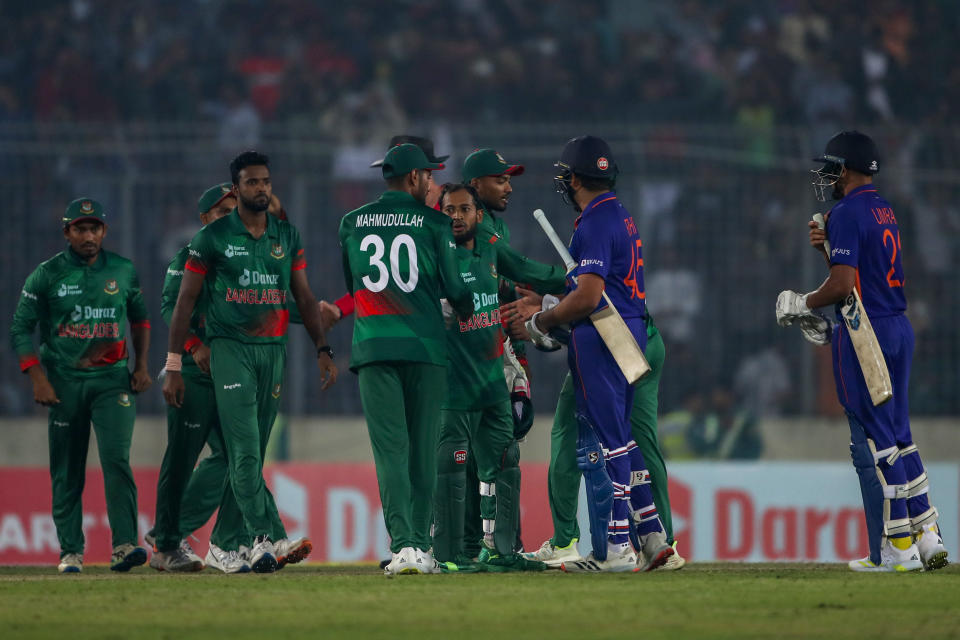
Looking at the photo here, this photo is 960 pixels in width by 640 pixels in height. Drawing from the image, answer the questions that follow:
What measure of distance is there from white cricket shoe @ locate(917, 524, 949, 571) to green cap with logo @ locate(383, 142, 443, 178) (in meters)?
3.10

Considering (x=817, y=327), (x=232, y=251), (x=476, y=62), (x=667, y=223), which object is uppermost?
(x=476, y=62)

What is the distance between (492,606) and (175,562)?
3.07 meters

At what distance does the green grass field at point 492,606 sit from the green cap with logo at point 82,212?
2.21 m

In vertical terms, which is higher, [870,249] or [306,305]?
[870,249]

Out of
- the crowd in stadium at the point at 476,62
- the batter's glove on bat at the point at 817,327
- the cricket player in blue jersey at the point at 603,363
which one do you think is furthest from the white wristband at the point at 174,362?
the crowd in stadium at the point at 476,62

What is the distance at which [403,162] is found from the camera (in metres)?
7.56

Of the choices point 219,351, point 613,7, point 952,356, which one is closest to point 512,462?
point 219,351

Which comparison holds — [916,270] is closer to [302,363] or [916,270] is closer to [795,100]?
[795,100]

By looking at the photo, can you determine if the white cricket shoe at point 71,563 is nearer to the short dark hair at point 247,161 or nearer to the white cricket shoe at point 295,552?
the white cricket shoe at point 295,552

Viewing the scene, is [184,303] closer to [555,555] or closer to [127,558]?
[127,558]

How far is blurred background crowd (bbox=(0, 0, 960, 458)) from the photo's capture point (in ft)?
44.1

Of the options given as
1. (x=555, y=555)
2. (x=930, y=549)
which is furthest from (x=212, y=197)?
(x=930, y=549)

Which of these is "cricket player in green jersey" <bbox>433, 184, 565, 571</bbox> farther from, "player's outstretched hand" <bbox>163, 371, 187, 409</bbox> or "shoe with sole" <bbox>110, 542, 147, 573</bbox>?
"shoe with sole" <bbox>110, 542, 147, 573</bbox>

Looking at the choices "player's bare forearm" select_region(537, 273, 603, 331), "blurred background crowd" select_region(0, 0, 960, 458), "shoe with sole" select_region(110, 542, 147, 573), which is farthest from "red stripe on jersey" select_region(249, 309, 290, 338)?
"blurred background crowd" select_region(0, 0, 960, 458)
